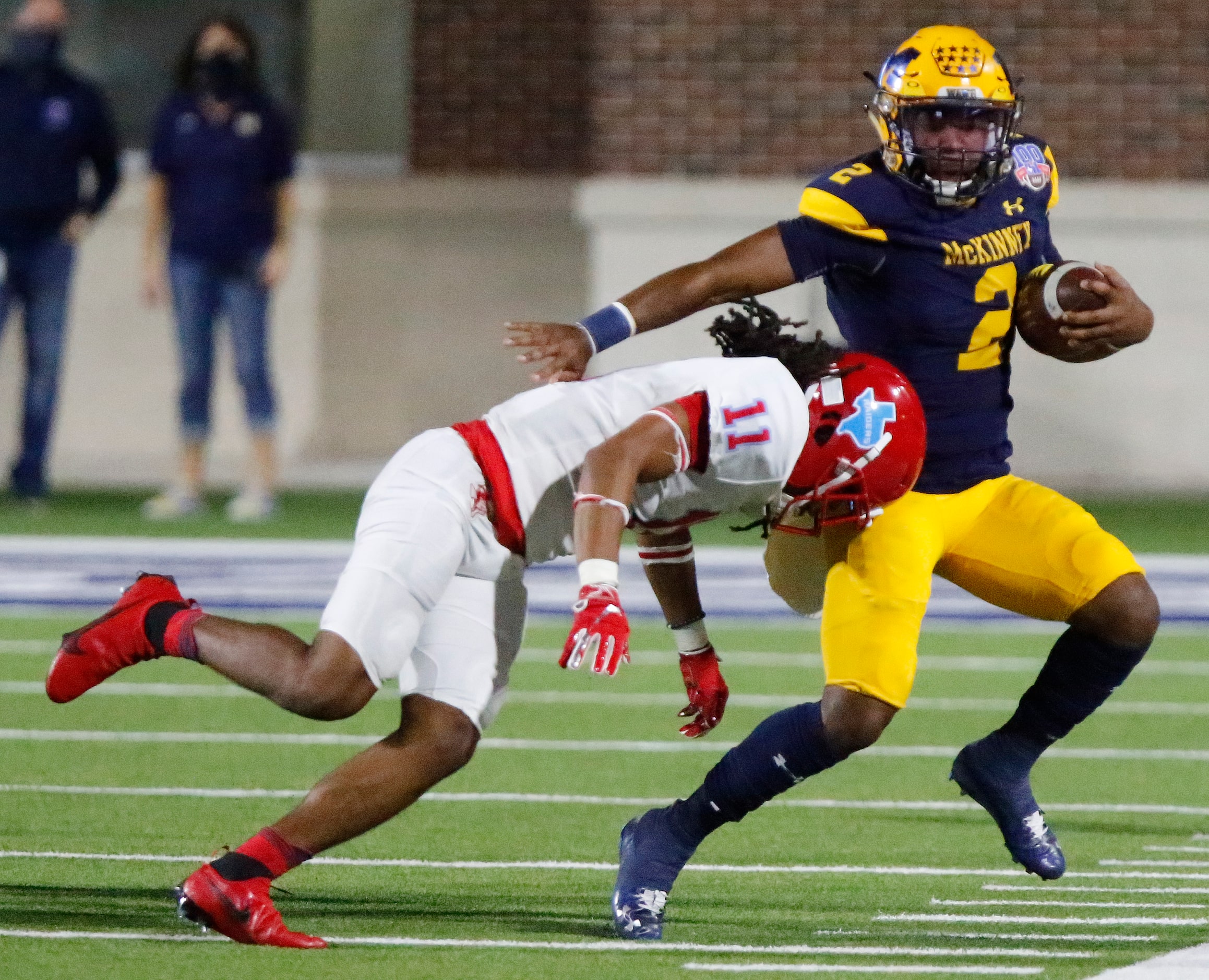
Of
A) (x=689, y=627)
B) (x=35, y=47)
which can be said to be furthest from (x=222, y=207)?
(x=689, y=627)

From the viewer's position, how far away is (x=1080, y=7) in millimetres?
13102

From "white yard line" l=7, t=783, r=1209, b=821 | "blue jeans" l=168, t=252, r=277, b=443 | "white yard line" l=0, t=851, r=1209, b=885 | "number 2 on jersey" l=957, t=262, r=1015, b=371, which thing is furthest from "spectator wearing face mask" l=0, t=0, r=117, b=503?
"number 2 on jersey" l=957, t=262, r=1015, b=371

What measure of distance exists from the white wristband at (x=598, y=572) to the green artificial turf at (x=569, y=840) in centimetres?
70

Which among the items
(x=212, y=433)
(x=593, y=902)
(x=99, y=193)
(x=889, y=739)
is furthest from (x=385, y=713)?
(x=212, y=433)

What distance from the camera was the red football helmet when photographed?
14.5ft

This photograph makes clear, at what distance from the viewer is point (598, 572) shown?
4004mm

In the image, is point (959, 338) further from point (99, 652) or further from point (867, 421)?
point (99, 652)

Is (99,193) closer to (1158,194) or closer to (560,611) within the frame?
(560,611)

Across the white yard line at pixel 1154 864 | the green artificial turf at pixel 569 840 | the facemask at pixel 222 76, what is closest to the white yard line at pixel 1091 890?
the green artificial turf at pixel 569 840

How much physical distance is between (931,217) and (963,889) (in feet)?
4.70

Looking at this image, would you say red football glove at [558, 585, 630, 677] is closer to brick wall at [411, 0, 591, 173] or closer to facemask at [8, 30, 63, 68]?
facemask at [8, 30, 63, 68]

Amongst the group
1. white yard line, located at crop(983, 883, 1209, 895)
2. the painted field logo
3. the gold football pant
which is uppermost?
the painted field logo

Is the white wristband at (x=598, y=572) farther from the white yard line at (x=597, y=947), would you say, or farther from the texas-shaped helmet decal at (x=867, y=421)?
the white yard line at (x=597, y=947)

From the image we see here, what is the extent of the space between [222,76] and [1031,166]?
6754 mm
